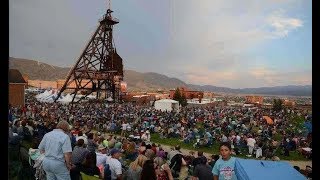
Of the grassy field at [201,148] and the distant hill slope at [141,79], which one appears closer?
the grassy field at [201,148]

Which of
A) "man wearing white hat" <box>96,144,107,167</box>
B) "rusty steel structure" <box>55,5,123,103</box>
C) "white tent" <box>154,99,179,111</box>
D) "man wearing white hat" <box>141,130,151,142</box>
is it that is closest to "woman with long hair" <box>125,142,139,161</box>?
"man wearing white hat" <box>141,130,151,142</box>

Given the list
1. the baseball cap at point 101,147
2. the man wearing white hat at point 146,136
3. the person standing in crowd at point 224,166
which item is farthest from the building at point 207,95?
the person standing in crowd at point 224,166

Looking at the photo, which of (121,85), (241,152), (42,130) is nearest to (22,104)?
(42,130)

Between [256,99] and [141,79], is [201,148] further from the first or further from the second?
[141,79]

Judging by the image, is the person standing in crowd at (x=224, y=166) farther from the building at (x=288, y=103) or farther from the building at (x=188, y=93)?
the building at (x=188, y=93)

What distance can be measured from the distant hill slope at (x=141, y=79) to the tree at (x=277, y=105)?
0.12 m

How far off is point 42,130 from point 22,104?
52 cm

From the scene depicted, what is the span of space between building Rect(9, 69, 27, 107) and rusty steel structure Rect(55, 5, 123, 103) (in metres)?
0.66

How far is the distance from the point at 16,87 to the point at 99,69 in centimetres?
128

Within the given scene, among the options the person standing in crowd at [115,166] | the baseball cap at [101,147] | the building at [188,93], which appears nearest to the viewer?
the person standing in crowd at [115,166]

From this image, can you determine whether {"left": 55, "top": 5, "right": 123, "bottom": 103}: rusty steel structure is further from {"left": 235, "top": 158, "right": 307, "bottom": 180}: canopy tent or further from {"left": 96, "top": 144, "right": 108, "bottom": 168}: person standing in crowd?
{"left": 235, "top": 158, "right": 307, "bottom": 180}: canopy tent

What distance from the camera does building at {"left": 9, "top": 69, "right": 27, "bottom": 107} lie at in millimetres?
6117

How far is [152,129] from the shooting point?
6.74 metres

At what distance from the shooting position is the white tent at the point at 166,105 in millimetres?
6562
